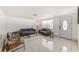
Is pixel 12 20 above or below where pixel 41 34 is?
above

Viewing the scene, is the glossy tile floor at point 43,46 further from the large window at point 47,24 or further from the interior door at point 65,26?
the large window at point 47,24

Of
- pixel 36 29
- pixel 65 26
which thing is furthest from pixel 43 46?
pixel 65 26

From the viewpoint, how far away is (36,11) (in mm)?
1806

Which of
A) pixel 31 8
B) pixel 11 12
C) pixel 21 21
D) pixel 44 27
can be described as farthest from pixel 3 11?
pixel 44 27

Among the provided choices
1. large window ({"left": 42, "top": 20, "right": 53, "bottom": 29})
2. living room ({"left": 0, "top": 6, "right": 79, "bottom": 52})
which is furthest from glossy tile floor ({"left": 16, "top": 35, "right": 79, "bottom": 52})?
large window ({"left": 42, "top": 20, "right": 53, "bottom": 29})

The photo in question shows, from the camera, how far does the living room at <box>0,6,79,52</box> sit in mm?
1759

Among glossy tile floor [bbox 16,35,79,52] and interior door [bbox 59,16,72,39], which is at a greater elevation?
interior door [bbox 59,16,72,39]

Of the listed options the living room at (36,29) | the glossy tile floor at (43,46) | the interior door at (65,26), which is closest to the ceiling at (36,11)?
the living room at (36,29)

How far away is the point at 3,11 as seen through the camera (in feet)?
5.75

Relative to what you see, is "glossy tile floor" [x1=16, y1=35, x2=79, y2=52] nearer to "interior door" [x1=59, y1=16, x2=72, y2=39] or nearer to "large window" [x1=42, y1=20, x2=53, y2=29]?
"interior door" [x1=59, y1=16, x2=72, y2=39]

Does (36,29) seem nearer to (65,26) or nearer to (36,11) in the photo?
(36,11)

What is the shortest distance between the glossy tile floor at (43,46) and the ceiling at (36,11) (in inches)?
14.1

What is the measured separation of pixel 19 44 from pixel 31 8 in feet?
2.00
